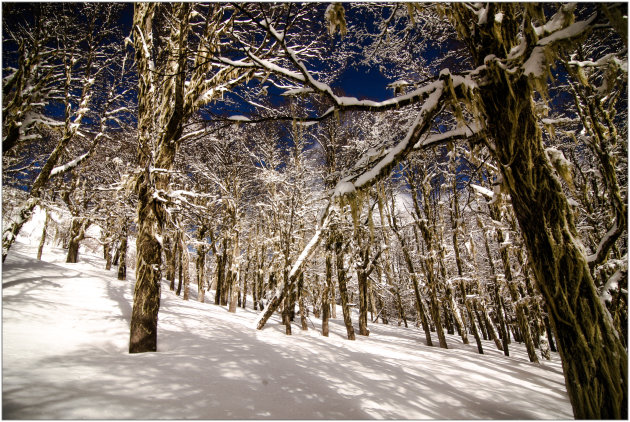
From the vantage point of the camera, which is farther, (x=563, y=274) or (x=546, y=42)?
(x=563, y=274)

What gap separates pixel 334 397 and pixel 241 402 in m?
1.15

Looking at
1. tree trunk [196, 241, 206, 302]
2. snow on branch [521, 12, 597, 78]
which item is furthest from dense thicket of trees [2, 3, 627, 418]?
tree trunk [196, 241, 206, 302]

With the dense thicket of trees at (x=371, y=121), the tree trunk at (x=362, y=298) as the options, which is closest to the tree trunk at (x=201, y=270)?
the dense thicket of trees at (x=371, y=121)

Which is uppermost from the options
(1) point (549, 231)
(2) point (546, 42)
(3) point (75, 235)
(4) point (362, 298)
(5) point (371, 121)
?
(5) point (371, 121)

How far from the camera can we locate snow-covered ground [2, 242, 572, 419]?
2.31 m

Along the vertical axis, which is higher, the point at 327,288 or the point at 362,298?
the point at 327,288

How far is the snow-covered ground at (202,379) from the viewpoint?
2.31 m

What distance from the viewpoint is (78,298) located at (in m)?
6.64

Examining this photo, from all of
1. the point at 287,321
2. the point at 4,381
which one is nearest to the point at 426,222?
the point at 287,321

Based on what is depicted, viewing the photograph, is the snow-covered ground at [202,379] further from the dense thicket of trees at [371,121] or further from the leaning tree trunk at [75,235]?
the leaning tree trunk at [75,235]

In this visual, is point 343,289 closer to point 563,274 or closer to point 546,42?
point 563,274

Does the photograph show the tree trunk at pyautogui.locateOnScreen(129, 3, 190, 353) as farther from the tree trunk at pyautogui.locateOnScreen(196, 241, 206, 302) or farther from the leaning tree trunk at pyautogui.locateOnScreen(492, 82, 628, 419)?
the tree trunk at pyautogui.locateOnScreen(196, 241, 206, 302)

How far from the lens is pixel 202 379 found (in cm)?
303

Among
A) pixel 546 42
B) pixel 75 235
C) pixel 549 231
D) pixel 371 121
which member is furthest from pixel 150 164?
pixel 75 235
